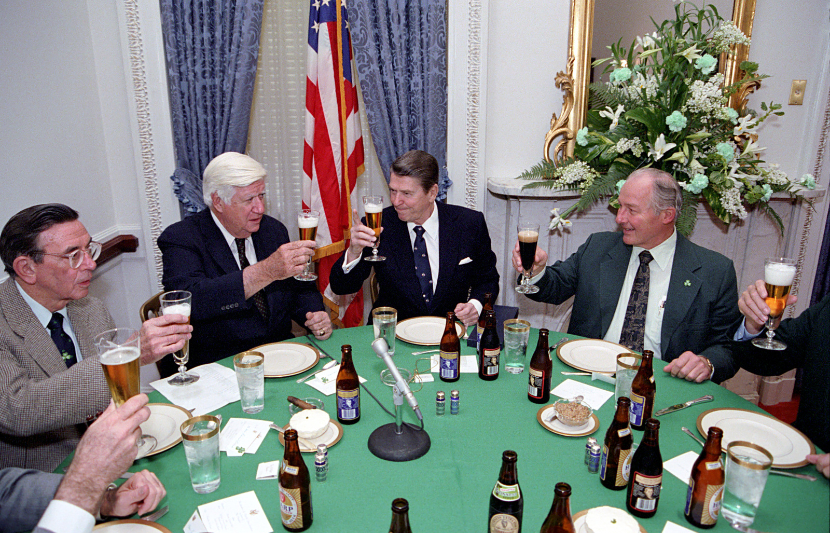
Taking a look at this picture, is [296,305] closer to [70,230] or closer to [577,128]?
[70,230]

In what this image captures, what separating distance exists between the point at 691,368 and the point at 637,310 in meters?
0.61

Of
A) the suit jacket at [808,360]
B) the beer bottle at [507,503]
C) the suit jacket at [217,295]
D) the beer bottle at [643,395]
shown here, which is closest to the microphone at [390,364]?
the beer bottle at [507,503]

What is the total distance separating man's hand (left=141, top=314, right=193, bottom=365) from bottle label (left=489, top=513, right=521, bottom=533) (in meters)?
1.10

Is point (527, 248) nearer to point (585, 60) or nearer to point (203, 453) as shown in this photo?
point (203, 453)

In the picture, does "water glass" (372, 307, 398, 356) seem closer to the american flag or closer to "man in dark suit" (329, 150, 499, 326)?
"man in dark suit" (329, 150, 499, 326)

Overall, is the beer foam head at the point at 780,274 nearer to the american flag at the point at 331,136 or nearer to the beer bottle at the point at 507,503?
the beer bottle at the point at 507,503

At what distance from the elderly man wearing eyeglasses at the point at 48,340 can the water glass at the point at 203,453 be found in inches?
14.8

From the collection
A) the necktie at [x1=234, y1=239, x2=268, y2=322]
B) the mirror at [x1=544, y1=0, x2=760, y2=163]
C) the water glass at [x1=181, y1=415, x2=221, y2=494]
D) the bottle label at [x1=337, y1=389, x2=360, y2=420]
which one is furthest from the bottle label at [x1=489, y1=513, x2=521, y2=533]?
the mirror at [x1=544, y1=0, x2=760, y2=163]

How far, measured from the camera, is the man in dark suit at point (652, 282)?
232 centimetres

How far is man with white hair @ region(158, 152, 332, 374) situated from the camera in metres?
2.32

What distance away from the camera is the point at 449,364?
1858 millimetres

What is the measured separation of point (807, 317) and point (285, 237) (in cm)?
235

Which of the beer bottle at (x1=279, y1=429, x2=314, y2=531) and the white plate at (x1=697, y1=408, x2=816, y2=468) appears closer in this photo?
the beer bottle at (x1=279, y1=429, x2=314, y2=531)

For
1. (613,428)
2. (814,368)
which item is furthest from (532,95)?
(613,428)
